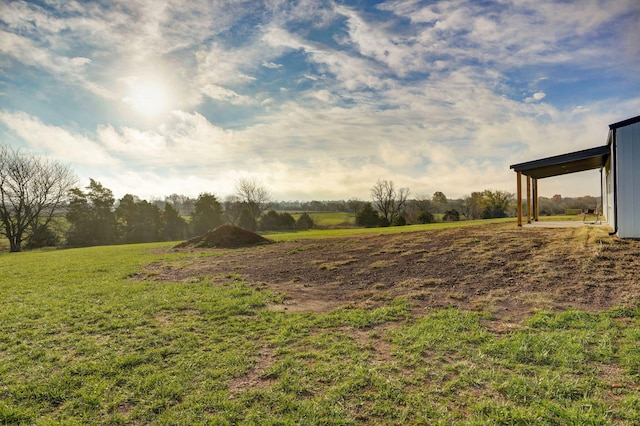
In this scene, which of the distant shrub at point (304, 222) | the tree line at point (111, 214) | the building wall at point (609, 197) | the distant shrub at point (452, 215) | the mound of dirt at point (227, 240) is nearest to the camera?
the building wall at point (609, 197)

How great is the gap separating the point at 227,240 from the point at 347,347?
18.2 metres

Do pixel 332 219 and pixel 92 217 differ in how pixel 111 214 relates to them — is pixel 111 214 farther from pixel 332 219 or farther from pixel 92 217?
pixel 332 219

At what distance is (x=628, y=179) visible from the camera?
9414 mm

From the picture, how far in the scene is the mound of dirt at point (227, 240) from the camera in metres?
20.9

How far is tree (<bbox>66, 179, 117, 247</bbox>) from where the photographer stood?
37594 mm

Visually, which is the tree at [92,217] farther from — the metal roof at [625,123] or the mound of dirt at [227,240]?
the metal roof at [625,123]

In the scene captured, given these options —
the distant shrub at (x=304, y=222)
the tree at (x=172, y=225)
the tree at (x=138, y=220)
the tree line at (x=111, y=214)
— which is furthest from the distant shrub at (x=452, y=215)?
the tree at (x=138, y=220)

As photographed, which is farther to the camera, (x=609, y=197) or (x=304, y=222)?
(x=304, y=222)

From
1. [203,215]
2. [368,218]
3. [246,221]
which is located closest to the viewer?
[203,215]

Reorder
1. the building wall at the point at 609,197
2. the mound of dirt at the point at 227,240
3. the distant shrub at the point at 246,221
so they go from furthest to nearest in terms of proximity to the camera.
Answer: the distant shrub at the point at 246,221 → the mound of dirt at the point at 227,240 → the building wall at the point at 609,197

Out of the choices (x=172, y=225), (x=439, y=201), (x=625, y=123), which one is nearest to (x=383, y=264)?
(x=625, y=123)

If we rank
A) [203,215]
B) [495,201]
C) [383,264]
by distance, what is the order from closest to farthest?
[383,264] < [203,215] < [495,201]

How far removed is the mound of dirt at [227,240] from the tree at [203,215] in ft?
72.3

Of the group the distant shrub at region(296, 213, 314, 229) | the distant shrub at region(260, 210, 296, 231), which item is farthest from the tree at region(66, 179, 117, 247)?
the distant shrub at region(296, 213, 314, 229)
